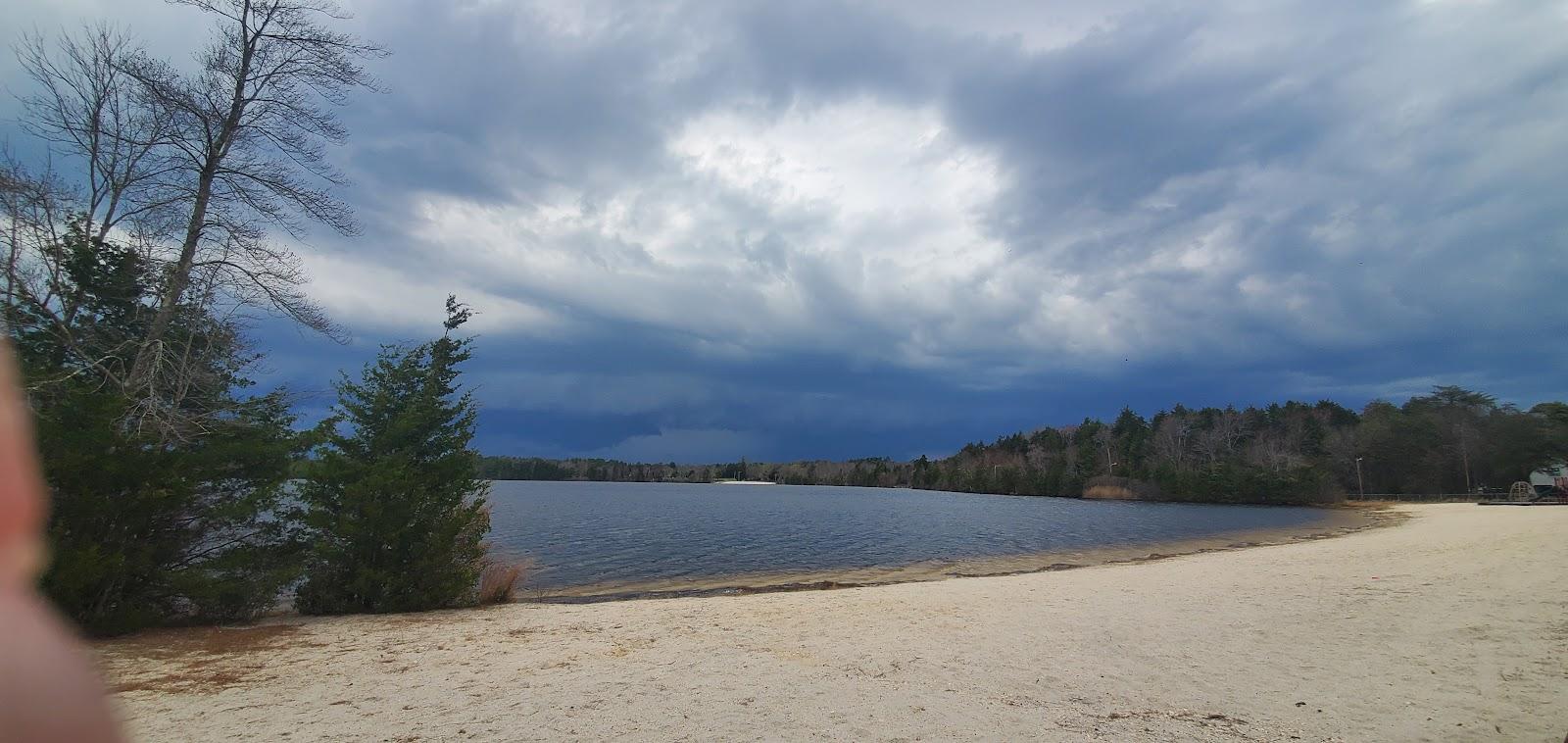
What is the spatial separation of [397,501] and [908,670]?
10.4 metres

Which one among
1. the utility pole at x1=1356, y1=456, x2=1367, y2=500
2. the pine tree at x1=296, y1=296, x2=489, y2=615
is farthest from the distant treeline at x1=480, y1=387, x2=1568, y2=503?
the pine tree at x1=296, y1=296, x2=489, y2=615

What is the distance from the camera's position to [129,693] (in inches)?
313

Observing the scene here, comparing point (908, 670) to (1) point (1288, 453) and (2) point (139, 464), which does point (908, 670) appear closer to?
(2) point (139, 464)

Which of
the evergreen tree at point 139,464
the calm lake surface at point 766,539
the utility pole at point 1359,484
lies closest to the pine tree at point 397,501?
the evergreen tree at point 139,464

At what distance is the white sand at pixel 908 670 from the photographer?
690 cm

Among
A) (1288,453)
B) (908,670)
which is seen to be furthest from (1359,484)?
(908,670)

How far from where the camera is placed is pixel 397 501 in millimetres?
13844

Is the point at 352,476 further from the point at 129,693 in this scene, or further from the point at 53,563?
the point at 129,693

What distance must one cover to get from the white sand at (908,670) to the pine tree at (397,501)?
1051 mm

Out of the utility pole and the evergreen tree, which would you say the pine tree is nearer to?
the evergreen tree

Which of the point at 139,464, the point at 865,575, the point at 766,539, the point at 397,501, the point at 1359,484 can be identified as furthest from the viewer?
the point at 1359,484

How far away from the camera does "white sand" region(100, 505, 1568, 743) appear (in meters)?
6.90

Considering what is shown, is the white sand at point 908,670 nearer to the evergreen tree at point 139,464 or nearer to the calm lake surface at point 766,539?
the evergreen tree at point 139,464

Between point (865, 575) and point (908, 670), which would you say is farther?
point (865, 575)
